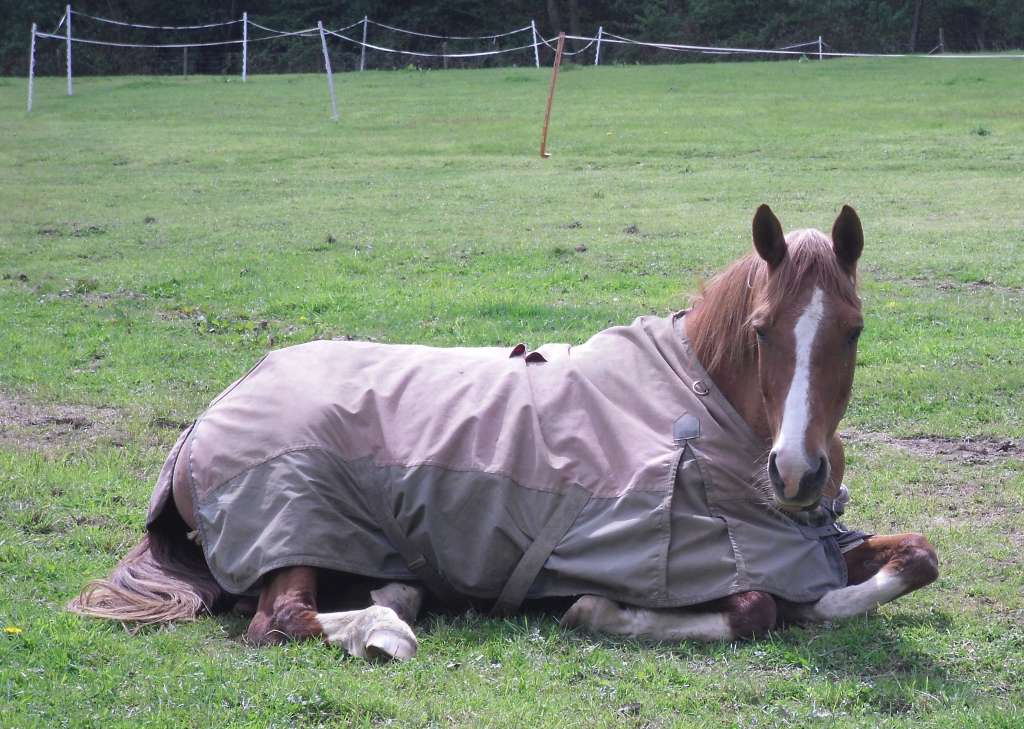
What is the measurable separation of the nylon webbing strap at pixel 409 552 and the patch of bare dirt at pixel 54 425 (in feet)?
9.05

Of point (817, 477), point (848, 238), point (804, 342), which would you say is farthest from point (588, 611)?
point (848, 238)

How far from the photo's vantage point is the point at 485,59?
145 ft

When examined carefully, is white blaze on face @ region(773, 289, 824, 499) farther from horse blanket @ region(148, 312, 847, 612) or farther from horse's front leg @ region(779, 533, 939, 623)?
horse's front leg @ region(779, 533, 939, 623)

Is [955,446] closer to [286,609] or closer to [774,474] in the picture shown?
[774,474]

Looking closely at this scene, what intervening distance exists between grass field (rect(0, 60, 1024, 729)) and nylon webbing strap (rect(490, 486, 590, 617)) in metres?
0.17

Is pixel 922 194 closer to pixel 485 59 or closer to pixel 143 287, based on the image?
pixel 143 287


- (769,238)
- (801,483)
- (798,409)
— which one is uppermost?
(769,238)

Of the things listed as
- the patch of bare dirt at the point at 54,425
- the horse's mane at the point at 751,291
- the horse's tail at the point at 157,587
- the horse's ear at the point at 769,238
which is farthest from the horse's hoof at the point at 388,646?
the patch of bare dirt at the point at 54,425

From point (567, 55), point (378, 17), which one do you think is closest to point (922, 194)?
point (567, 55)

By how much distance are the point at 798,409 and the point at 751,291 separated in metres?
0.66

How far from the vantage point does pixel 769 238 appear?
13.5ft

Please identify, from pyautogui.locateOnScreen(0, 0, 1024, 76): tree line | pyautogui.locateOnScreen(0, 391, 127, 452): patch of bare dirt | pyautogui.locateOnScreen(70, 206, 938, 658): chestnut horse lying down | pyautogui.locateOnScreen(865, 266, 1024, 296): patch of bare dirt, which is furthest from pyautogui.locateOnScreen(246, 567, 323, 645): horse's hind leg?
pyautogui.locateOnScreen(0, 0, 1024, 76): tree line

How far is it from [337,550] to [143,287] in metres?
7.10

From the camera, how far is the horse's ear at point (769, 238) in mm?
4090
